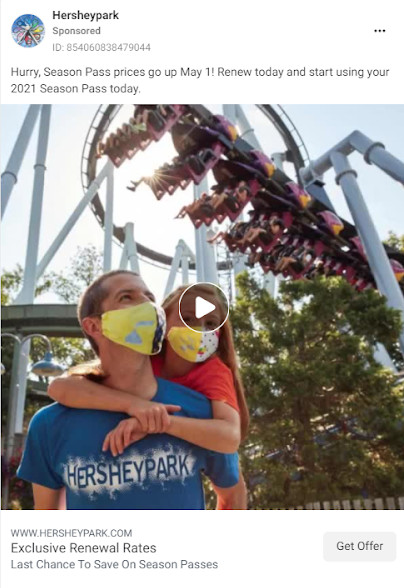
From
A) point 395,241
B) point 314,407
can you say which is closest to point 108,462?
point 314,407

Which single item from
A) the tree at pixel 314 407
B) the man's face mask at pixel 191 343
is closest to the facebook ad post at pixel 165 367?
the man's face mask at pixel 191 343

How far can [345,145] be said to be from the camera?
2271mm

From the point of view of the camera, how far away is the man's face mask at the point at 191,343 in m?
0.89
